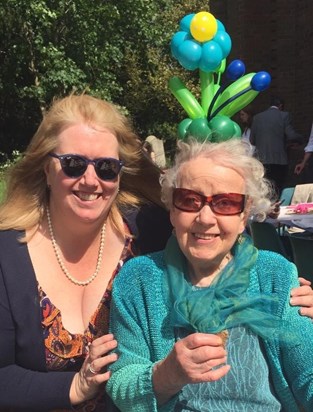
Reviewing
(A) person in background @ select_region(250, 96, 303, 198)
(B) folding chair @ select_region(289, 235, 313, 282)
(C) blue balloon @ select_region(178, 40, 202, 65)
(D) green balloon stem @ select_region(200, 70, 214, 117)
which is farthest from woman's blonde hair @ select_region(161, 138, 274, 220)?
(A) person in background @ select_region(250, 96, 303, 198)

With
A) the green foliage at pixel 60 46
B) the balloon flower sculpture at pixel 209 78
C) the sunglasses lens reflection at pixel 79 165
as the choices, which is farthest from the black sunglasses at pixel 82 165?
the green foliage at pixel 60 46

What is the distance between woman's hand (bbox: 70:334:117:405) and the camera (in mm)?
1972

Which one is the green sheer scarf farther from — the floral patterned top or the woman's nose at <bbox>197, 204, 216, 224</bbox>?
the floral patterned top

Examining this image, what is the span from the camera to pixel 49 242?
7.68ft

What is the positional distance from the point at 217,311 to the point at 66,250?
73cm

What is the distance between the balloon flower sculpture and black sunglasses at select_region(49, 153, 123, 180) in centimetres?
34

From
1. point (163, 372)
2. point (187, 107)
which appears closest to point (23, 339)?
point (163, 372)

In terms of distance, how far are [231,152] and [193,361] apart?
2.34ft

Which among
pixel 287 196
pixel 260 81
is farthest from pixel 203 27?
pixel 287 196

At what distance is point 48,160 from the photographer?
228 cm

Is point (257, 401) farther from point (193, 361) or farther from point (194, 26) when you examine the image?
point (194, 26)

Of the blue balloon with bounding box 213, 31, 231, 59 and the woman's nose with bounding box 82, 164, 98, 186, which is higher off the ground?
the blue balloon with bounding box 213, 31, 231, 59

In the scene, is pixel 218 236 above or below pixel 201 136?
below

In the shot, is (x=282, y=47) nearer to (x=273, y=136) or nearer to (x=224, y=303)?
(x=273, y=136)
